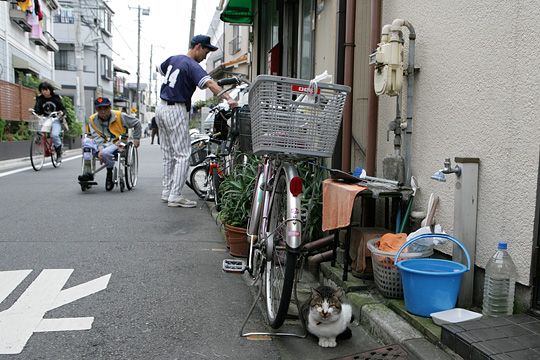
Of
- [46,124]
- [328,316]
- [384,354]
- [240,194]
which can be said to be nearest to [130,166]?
[46,124]

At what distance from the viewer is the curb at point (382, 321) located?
220 centimetres

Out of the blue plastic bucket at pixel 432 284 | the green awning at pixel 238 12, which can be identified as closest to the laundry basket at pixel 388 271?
the blue plastic bucket at pixel 432 284

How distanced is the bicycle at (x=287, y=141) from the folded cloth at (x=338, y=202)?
29 centimetres

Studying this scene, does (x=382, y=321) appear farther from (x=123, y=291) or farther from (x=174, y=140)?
(x=174, y=140)

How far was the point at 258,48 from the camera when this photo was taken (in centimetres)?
840

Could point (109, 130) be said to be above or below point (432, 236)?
above

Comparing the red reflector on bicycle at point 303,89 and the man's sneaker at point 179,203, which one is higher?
the red reflector on bicycle at point 303,89

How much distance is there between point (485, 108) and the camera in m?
2.47

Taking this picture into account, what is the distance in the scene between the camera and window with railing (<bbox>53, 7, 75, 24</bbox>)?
1448 inches

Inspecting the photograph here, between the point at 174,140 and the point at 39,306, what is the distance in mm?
3346

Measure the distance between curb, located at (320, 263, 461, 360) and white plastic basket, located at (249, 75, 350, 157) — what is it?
3.01 feet

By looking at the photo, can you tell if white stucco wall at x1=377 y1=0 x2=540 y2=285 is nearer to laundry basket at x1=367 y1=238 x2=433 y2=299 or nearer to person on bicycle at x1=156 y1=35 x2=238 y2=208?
laundry basket at x1=367 y1=238 x2=433 y2=299

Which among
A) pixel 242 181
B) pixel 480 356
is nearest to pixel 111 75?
pixel 242 181

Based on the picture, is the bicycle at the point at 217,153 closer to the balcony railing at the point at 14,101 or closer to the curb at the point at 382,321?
the curb at the point at 382,321
